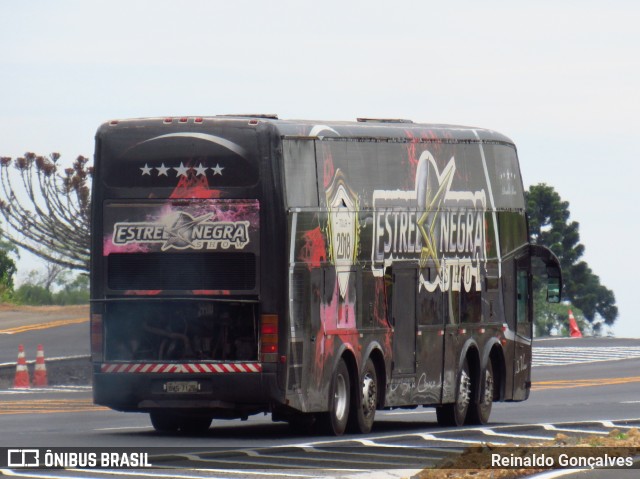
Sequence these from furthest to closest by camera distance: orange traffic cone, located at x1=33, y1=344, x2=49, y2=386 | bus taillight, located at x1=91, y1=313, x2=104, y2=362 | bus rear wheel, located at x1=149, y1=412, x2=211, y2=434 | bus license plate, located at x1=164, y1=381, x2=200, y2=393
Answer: orange traffic cone, located at x1=33, y1=344, x2=49, y2=386 < bus rear wheel, located at x1=149, y1=412, x2=211, y2=434 < bus taillight, located at x1=91, y1=313, x2=104, y2=362 < bus license plate, located at x1=164, y1=381, x2=200, y2=393

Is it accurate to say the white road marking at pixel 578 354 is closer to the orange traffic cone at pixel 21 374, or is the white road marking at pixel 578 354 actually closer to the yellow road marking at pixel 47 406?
the orange traffic cone at pixel 21 374

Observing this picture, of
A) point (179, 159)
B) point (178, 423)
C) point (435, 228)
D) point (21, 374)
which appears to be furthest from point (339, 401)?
point (21, 374)

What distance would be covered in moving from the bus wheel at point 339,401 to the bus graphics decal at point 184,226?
211 cm

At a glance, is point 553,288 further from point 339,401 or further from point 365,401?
point 339,401

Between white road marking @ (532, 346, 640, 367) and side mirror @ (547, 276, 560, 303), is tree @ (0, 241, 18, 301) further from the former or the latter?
side mirror @ (547, 276, 560, 303)

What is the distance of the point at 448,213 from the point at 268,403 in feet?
15.7

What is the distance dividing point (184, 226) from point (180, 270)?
1.62 ft

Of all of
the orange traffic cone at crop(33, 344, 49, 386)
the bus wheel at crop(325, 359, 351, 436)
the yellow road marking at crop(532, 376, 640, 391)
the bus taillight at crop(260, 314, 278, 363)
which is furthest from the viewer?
the yellow road marking at crop(532, 376, 640, 391)

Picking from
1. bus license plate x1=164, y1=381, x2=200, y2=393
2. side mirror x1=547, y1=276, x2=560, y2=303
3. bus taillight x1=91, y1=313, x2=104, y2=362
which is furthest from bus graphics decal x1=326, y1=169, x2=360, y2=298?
side mirror x1=547, y1=276, x2=560, y2=303

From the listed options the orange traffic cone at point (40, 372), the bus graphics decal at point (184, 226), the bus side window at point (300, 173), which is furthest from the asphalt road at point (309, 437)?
the bus side window at point (300, 173)

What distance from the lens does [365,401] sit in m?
21.7

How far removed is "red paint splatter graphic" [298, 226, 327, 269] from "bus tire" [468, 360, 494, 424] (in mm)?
4805

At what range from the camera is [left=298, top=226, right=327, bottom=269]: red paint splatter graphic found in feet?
66.6

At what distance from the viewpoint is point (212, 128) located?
20188 mm
